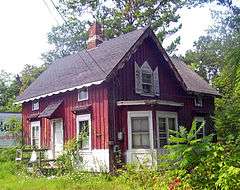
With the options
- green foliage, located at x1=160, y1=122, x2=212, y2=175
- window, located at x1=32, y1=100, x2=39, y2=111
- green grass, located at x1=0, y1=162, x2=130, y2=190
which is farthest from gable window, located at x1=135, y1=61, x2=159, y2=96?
green foliage, located at x1=160, y1=122, x2=212, y2=175

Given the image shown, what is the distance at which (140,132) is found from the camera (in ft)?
64.1

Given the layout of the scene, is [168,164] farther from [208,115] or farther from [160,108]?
[208,115]

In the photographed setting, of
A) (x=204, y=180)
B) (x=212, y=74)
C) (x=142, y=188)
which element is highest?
(x=212, y=74)

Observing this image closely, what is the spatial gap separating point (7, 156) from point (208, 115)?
13023 mm

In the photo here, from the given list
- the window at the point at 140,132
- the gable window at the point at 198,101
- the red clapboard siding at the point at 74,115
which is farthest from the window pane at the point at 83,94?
the gable window at the point at 198,101

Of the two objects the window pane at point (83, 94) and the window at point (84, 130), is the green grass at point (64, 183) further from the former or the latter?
the window pane at point (83, 94)

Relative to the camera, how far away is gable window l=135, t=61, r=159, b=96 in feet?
68.5

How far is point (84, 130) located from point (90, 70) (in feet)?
10.3

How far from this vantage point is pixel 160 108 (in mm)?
20281

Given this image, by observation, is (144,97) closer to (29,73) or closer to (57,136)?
(57,136)

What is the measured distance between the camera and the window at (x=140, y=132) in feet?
63.8

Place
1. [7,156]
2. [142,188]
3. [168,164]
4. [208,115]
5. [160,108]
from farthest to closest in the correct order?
[208,115] → [7,156] → [160,108] → [142,188] → [168,164]

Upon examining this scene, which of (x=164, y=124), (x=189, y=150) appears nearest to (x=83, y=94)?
(x=164, y=124)

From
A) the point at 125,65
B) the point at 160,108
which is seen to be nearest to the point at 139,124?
the point at 160,108
